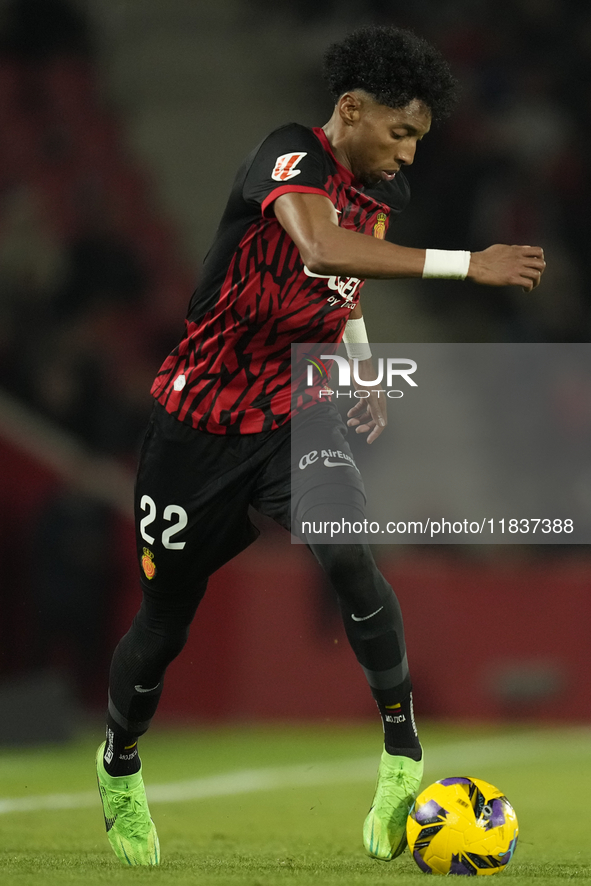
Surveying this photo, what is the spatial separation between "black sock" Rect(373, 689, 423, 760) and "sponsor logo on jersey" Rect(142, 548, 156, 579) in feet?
2.32

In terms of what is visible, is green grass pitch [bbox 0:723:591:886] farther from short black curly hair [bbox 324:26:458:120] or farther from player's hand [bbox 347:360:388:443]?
short black curly hair [bbox 324:26:458:120]

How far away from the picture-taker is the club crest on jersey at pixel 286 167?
276cm

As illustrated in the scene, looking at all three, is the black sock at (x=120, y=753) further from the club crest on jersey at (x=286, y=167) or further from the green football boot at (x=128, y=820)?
the club crest on jersey at (x=286, y=167)

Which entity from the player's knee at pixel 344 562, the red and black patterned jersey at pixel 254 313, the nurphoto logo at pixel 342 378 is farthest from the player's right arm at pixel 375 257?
the player's knee at pixel 344 562

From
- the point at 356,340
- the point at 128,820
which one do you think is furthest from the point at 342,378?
the point at 128,820

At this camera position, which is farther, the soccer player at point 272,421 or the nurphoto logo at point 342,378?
the nurphoto logo at point 342,378

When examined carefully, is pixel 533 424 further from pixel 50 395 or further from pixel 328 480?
pixel 328 480

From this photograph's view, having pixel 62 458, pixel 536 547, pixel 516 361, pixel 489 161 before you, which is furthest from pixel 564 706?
pixel 489 161

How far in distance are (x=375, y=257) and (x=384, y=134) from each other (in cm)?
54

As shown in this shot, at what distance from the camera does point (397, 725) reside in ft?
9.89

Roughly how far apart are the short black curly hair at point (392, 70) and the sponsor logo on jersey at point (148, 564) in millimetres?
1379

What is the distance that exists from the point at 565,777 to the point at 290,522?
3003 millimetres

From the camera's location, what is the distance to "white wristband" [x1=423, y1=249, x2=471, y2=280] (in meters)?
2.60

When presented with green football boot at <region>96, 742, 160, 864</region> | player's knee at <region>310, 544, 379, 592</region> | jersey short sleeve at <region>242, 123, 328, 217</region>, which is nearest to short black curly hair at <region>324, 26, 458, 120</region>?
jersey short sleeve at <region>242, 123, 328, 217</region>
